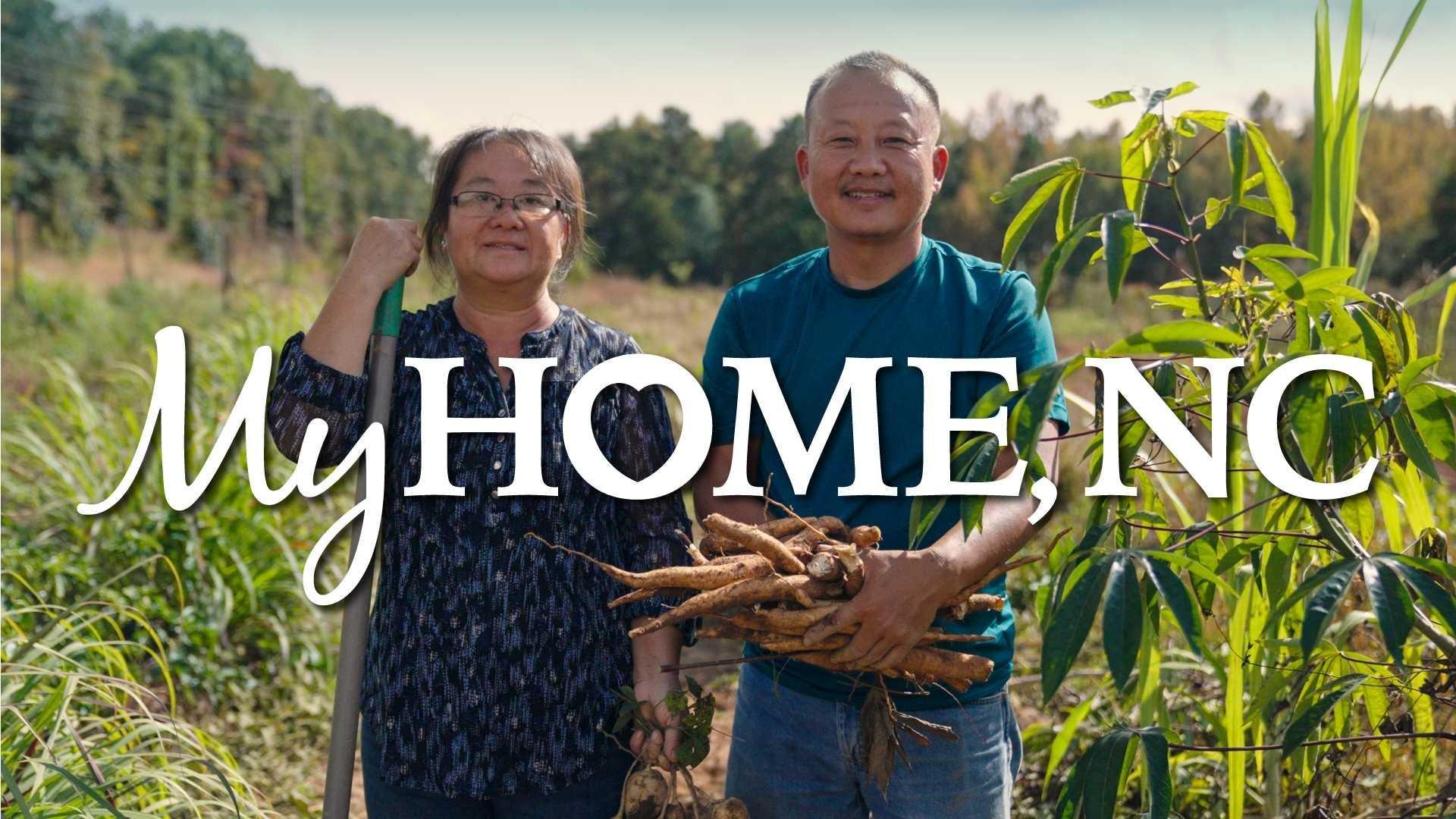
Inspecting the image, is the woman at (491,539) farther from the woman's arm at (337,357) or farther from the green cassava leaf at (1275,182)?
the green cassava leaf at (1275,182)

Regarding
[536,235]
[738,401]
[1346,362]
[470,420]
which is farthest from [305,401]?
[1346,362]

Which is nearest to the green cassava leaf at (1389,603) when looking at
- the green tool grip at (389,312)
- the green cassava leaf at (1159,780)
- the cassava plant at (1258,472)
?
the cassava plant at (1258,472)

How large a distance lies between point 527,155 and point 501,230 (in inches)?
4.7

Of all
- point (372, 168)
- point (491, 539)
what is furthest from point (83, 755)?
point (372, 168)

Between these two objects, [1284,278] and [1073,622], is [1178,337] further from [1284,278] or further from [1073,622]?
[1073,622]

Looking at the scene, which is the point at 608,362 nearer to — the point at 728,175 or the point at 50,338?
the point at 50,338

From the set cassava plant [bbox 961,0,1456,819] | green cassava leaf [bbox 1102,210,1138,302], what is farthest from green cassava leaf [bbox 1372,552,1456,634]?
green cassava leaf [bbox 1102,210,1138,302]

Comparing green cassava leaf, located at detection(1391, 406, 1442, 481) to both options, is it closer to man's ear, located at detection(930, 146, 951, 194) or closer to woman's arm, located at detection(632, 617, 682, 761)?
man's ear, located at detection(930, 146, 951, 194)

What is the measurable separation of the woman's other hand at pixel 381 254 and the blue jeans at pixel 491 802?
642 mm

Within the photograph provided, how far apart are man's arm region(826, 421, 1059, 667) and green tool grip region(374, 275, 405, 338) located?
29.2 inches

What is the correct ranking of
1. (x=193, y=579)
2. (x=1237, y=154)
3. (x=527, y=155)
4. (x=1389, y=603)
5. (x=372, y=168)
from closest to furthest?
(x=1389, y=603), (x=1237, y=154), (x=527, y=155), (x=193, y=579), (x=372, y=168)

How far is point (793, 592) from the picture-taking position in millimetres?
1470

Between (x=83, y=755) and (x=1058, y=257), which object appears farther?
(x=83, y=755)

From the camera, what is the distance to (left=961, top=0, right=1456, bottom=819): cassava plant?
45.4 inches
